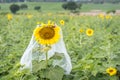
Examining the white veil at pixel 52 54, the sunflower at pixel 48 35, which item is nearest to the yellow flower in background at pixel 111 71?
the white veil at pixel 52 54

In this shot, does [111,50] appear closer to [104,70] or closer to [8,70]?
[104,70]

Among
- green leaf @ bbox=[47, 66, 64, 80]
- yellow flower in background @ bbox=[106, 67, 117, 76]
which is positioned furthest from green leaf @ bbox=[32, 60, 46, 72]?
yellow flower in background @ bbox=[106, 67, 117, 76]

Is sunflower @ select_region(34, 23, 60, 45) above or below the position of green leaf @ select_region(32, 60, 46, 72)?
above

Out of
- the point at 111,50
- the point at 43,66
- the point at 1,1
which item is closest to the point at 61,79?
the point at 43,66

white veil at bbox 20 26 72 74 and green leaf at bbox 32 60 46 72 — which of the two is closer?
green leaf at bbox 32 60 46 72

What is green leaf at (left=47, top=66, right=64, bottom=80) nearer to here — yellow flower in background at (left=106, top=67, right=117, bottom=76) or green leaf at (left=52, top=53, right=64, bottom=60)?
green leaf at (left=52, top=53, right=64, bottom=60)

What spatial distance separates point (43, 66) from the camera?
2697 mm

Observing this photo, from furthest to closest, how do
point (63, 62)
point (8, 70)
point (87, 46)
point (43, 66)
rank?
point (87, 46) < point (8, 70) < point (63, 62) < point (43, 66)

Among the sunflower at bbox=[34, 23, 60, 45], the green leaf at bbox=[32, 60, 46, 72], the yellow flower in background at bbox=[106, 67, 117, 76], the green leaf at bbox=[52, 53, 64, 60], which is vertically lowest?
the yellow flower in background at bbox=[106, 67, 117, 76]

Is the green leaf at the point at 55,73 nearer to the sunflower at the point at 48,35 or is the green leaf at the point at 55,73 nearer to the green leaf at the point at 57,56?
the green leaf at the point at 57,56

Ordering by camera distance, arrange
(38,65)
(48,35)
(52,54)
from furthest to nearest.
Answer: (52,54), (38,65), (48,35)

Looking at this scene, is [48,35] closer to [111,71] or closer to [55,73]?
[55,73]

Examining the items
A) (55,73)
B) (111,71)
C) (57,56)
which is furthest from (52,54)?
(111,71)

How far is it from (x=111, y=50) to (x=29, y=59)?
0.63 meters
